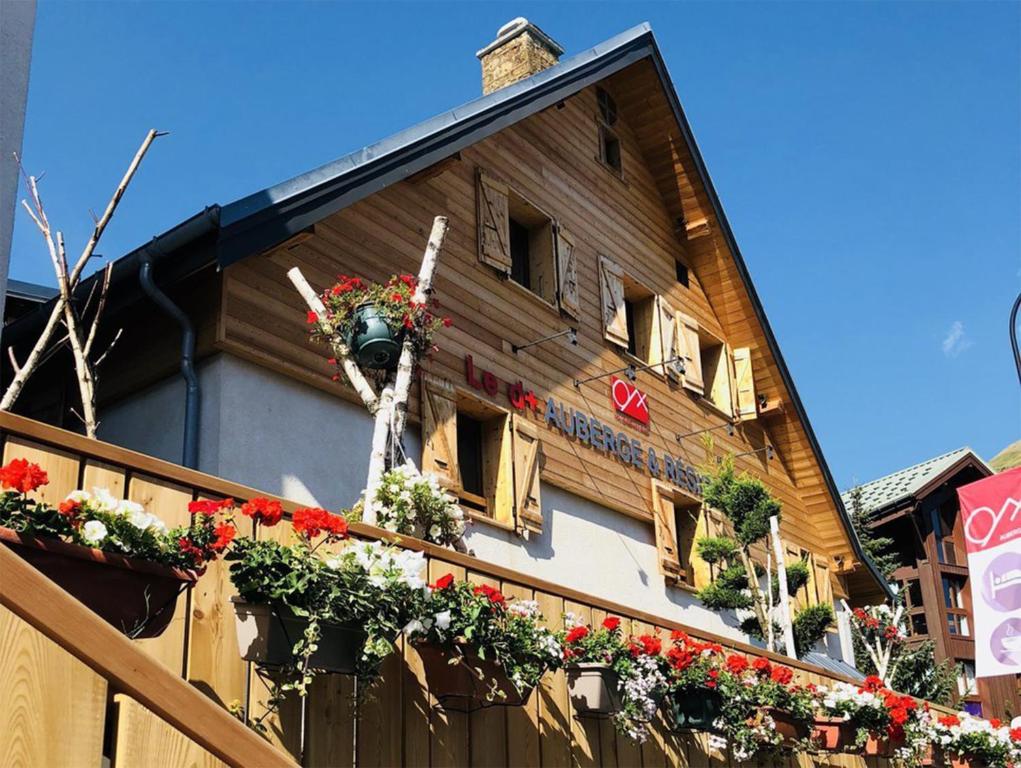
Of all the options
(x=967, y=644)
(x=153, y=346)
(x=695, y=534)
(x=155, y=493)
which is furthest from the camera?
(x=967, y=644)

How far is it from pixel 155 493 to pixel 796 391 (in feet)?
41.5

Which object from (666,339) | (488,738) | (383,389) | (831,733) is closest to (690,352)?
(666,339)

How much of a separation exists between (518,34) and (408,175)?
5710 mm

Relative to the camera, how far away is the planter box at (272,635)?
4375mm

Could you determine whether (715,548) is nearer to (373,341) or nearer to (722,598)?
(722,598)

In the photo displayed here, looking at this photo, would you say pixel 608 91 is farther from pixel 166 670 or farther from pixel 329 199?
pixel 166 670

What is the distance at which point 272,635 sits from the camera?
14.4 ft

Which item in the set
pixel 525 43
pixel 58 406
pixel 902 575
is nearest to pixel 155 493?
pixel 58 406

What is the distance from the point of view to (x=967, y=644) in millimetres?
27516

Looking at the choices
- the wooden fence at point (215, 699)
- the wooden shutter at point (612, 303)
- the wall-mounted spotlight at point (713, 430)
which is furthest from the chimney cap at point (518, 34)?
the wooden fence at point (215, 699)

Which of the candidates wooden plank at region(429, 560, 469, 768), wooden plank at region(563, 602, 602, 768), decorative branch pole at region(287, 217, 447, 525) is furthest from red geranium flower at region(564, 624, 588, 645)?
decorative branch pole at region(287, 217, 447, 525)

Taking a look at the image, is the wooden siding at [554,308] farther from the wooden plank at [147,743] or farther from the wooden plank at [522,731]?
the wooden plank at [147,743]

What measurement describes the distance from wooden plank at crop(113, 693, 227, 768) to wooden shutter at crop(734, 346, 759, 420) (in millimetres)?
13597

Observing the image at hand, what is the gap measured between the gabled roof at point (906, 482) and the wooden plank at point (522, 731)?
2188 cm
